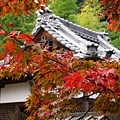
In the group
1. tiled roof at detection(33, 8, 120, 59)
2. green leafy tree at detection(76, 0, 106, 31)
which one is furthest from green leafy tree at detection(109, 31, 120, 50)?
tiled roof at detection(33, 8, 120, 59)

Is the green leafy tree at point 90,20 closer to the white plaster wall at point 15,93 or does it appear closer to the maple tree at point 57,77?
the white plaster wall at point 15,93

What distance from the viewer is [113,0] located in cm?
286

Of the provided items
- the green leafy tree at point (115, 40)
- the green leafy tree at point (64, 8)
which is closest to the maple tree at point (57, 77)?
the green leafy tree at point (115, 40)

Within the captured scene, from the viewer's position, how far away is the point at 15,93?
25.2 feet

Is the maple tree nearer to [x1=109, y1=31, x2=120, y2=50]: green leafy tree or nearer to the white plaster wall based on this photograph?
the white plaster wall

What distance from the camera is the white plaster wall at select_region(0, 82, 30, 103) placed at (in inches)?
295

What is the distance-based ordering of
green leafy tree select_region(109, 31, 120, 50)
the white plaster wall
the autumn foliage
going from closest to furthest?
1. the autumn foliage
2. the white plaster wall
3. green leafy tree select_region(109, 31, 120, 50)

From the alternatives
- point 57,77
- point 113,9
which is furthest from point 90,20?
point 57,77

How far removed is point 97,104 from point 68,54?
0.79 metres

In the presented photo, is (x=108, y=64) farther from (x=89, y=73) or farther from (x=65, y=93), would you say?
(x=89, y=73)

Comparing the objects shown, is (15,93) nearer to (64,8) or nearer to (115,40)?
(115,40)

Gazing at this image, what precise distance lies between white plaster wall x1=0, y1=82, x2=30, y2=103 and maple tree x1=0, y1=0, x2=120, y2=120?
435 cm

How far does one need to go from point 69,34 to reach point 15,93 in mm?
2350

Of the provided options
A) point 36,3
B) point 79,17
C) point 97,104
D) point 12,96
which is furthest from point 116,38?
point 97,104
